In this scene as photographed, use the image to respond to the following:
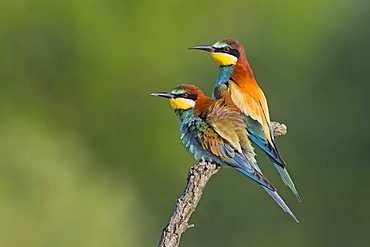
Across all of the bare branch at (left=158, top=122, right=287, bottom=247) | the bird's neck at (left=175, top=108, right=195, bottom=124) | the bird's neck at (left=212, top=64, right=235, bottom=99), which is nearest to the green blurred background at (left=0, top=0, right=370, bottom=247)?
the bird's neck at (left=212, top=64, right=235, bottom=99)

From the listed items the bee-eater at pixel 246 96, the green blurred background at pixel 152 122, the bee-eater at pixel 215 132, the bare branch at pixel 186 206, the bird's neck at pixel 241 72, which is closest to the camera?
the bare branch at pixel 186 206

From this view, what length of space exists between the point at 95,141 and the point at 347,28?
3.39 m

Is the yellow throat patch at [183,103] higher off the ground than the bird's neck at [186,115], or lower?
higher

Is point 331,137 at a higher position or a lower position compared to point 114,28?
lower

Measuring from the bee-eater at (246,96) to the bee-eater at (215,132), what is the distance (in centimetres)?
10

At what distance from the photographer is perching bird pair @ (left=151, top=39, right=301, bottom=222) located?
3.11m

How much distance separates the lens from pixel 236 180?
732 cm

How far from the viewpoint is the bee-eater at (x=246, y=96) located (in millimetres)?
3305

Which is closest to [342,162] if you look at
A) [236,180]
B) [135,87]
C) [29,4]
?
[236,180]

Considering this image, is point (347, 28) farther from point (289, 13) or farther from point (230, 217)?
point (230, 217)

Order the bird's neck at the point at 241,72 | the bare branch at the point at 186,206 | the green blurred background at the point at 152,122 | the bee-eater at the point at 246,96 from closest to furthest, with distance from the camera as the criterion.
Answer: the bare branch at the point at 186,206 < the bee-eater at the point at 246,96 < the bird's neck at the point at 241,72 < the green blurred background at the point at 152,122

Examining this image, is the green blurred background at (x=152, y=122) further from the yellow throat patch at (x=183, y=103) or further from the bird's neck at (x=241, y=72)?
the yellow throat patch at (x=183, y=103)

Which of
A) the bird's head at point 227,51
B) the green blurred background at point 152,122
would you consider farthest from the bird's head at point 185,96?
the green blurred background at point 152,122

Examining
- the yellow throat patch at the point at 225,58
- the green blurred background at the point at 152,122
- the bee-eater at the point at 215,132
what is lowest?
the green blurred background at the point at 152,122
